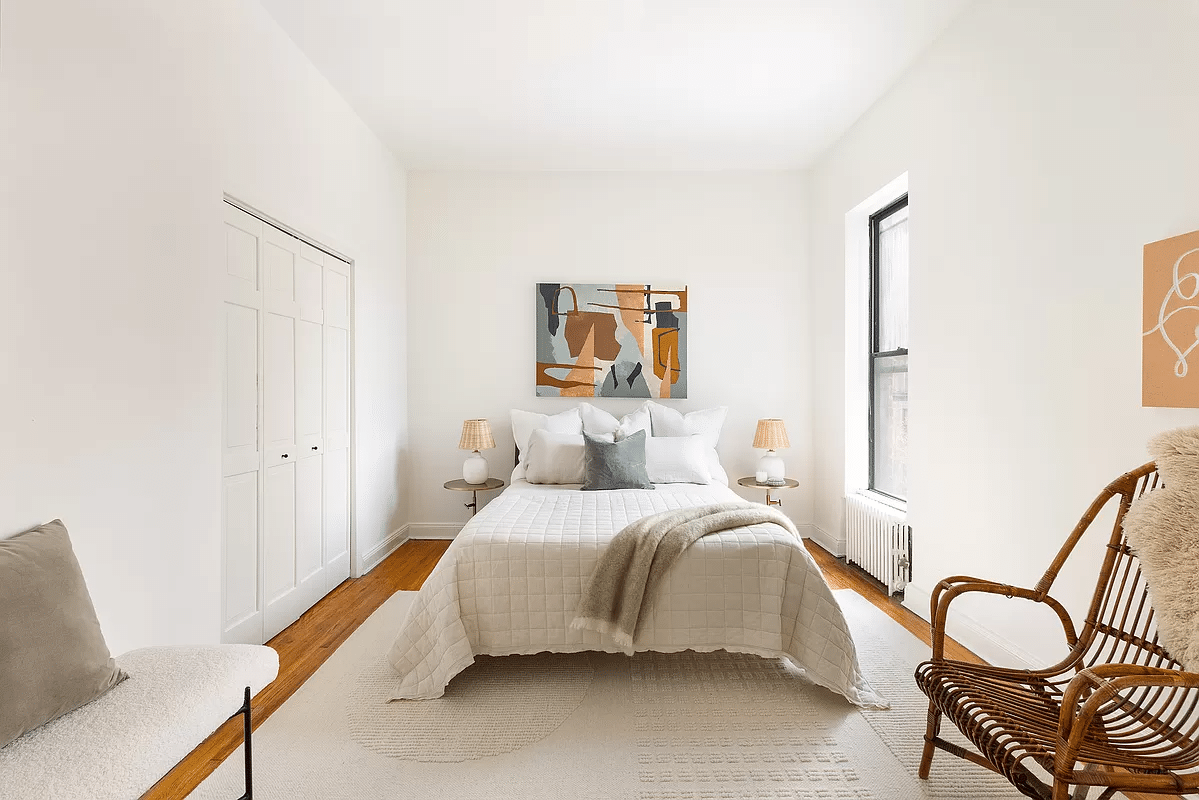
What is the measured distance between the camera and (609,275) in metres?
5.02

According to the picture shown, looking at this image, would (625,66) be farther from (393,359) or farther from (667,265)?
(393,359)

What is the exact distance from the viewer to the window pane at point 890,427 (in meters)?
3.89

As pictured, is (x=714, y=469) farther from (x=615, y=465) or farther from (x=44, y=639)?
(x=44, y=639)

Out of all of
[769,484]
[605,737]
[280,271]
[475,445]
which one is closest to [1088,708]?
[605,737]

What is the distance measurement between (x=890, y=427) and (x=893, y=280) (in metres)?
0.94

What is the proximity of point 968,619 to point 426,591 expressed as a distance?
243cm

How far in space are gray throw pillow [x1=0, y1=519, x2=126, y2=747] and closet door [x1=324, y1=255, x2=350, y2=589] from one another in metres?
2.09

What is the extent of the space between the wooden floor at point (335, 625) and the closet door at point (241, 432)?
0.90ft

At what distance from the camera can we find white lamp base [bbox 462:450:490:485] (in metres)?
4.59

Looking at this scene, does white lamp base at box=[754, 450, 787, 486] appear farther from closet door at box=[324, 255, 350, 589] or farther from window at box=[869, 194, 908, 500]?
closet door at box=[324, 255, 350, 589]

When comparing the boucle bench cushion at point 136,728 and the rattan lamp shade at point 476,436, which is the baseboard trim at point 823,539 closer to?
the rattan lamp shade at point 476,436

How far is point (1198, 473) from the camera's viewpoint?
1.59m

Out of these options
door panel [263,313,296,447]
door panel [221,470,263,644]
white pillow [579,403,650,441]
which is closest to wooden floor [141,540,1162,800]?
door panel [221,470,263,644]

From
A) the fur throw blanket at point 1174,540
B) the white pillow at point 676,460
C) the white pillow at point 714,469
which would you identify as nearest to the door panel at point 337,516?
the white pillow at point 676,460
